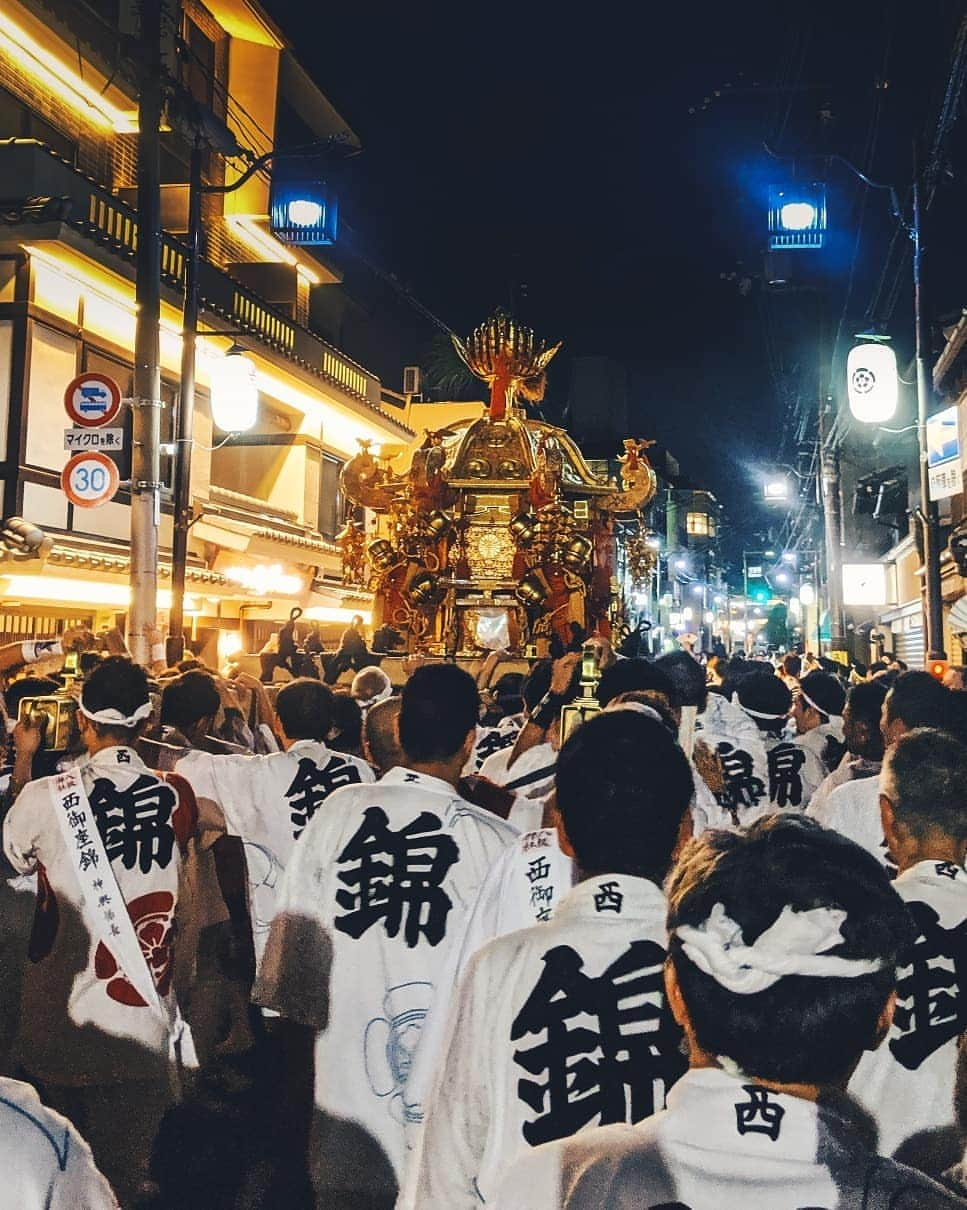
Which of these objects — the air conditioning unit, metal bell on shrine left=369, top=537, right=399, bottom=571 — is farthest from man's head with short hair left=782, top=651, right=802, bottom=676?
the air conditioning unit

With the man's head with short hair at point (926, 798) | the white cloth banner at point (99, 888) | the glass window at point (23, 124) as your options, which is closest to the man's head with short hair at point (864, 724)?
the man's head with short hair at point (926, 798)

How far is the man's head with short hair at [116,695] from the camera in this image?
4852 millimetres

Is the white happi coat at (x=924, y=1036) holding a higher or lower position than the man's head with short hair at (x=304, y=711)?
lower

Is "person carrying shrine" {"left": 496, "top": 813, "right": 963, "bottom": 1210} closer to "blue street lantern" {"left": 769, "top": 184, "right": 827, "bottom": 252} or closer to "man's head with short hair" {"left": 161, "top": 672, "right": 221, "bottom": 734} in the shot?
"man's head with short hair" {"left": 161, "top": 672, "right": 221, "bottom": 734}

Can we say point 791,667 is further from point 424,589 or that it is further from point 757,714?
point 757,714

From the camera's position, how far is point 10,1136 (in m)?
1.61

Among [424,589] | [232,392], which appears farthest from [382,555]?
[232,392]

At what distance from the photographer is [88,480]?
40.1 ft

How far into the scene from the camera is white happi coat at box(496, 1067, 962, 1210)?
1564mm

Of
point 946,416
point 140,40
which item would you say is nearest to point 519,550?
point 946,416

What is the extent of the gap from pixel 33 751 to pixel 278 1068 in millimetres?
2185

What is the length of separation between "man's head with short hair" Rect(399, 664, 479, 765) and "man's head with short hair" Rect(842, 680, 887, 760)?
2.63 meters

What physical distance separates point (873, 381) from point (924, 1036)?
17.3m

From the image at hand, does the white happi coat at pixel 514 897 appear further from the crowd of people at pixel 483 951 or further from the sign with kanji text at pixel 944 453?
the sign with kanji text at pixel 944 453
